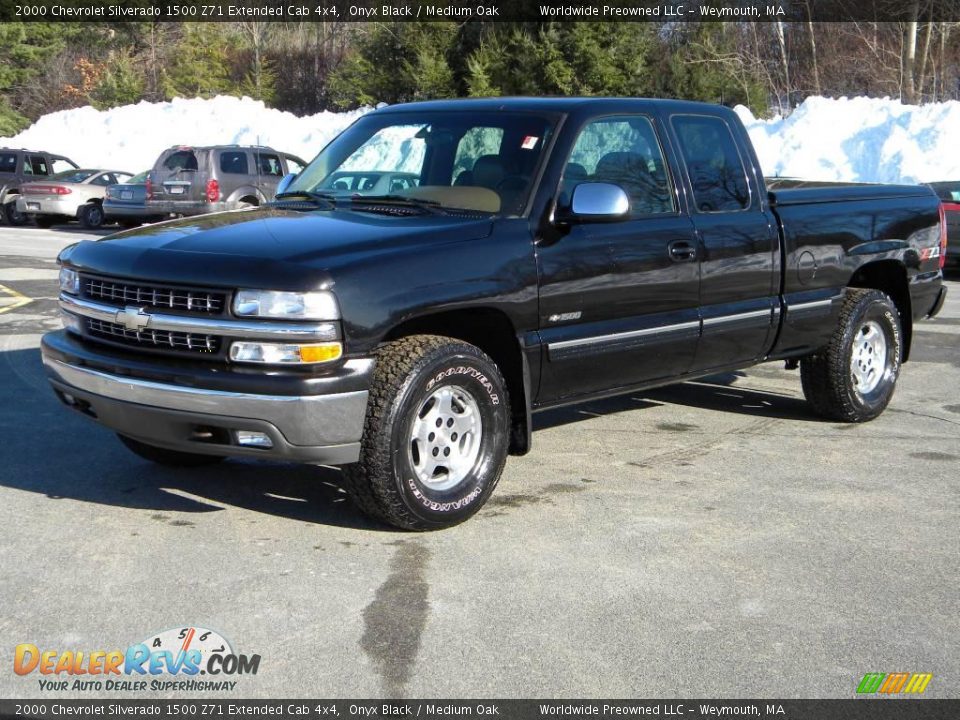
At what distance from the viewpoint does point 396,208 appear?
594cm

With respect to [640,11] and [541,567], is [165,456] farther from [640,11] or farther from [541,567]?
[640,11]

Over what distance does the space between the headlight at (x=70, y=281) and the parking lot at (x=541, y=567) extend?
0.99 meters

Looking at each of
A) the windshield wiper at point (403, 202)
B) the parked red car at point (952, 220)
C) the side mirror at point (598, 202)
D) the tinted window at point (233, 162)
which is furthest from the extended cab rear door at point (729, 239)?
the tinted window at point (233, 162)

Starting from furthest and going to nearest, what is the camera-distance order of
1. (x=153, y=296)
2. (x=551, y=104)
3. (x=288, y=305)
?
(x=551, y=104) < (x=153, y=296) < (x=288, y=305)

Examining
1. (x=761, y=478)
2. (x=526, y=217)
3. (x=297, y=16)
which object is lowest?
(x=761, y=478)

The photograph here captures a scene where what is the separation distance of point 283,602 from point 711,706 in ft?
5.35

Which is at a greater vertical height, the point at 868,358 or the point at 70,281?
the point at 70,281

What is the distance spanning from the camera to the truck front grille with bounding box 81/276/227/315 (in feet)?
16.3

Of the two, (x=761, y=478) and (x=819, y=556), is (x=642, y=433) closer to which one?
(x=761, y=478)

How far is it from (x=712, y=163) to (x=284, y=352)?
308cm

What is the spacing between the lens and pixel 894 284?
27.2 feet

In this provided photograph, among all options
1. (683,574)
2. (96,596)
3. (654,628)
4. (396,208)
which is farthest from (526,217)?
(96,596)

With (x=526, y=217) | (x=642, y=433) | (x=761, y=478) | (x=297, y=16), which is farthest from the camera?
(x=297, y=16)

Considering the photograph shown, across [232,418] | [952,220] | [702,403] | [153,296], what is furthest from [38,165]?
[232,418]
